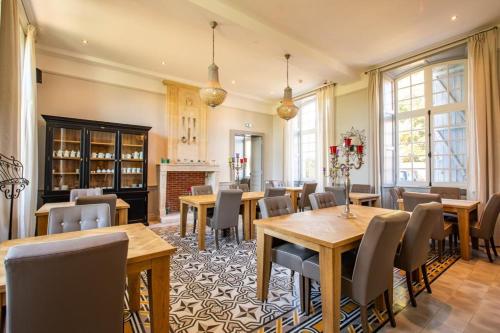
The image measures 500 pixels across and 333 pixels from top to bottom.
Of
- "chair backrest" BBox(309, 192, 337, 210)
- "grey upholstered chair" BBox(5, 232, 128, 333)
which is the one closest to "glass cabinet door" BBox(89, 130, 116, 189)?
"chair backrest" BBox(309, 192, 337, 210)

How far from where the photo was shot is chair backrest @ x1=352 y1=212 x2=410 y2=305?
1.64 m

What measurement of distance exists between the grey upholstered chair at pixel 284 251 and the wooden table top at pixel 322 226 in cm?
22

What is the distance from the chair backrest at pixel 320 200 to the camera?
321 cm

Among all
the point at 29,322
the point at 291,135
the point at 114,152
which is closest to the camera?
the point at 29,322

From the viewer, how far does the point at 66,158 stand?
4738mm

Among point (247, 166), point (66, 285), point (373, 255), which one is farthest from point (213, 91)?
point (247, 166)

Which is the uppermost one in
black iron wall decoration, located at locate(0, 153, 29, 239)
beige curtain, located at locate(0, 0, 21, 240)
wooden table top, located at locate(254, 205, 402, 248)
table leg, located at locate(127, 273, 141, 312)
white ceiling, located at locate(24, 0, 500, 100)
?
white ceiling, located at locate(24, 0, 500, 100)

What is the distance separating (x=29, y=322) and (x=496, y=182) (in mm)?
5712

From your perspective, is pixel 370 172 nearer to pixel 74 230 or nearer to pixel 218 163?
pixel 218 163

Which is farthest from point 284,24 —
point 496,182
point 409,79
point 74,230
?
point 496,182

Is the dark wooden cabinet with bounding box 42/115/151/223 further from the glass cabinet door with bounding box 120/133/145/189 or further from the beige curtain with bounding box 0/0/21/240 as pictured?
the beige curtain with bounding box 0/0/21/240

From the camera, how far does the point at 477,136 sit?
3.98 m

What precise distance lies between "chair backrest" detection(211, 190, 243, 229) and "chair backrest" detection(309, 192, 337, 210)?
1.21 metres

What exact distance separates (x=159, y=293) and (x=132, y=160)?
4.59 metres
